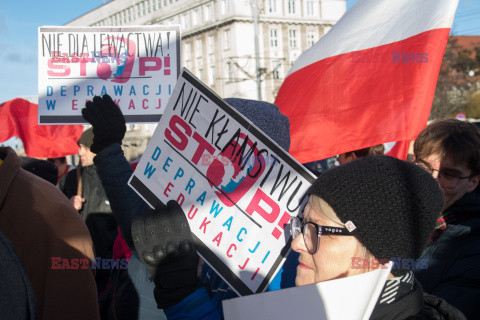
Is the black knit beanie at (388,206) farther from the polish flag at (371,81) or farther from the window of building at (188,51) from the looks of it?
the window of building at (188,51)

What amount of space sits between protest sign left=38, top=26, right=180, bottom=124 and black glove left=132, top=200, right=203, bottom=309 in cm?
175

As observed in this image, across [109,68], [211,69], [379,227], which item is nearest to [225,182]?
[379,227]

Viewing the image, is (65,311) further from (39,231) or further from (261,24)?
(261,24)

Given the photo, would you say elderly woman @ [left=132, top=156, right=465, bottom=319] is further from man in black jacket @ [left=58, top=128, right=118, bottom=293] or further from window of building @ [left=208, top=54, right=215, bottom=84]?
window of building @ [left=208, top=54, right=215, bottom=84]

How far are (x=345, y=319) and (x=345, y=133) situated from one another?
235 centimetres

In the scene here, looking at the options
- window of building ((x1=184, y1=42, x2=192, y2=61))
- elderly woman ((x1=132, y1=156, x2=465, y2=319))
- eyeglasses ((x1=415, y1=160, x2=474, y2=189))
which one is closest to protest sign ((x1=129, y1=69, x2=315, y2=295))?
elderly woman ((x1=132, y1=156, x2=465, y2=319))

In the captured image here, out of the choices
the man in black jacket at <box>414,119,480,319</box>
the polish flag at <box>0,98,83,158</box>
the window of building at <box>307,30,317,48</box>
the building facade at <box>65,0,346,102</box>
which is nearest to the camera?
the man in black jacket at <box>414,119,480,319</box>

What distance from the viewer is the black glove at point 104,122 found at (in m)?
2.10

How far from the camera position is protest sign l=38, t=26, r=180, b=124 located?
10.7ft

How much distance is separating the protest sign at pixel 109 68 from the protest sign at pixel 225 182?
1.28 metres

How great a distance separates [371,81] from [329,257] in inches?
93.0

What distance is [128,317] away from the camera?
2156 mm

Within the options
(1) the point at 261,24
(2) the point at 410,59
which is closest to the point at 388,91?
(2) the point at 410,59

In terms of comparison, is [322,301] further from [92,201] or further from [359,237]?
[92,201]
